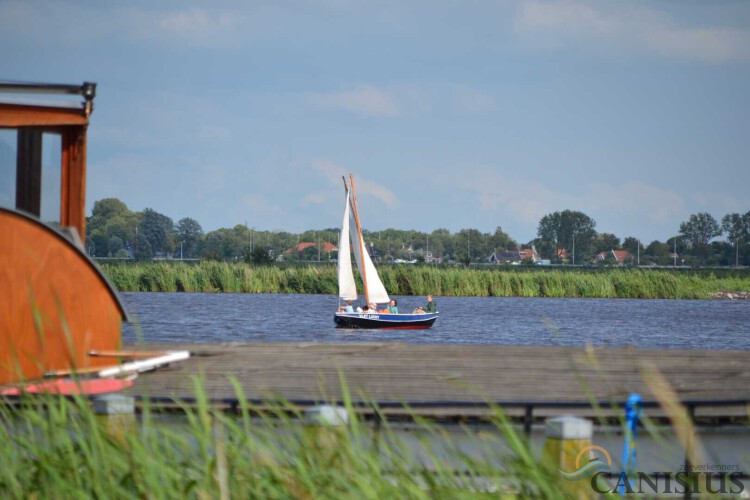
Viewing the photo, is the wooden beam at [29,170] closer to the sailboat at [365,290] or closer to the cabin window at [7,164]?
the cabin window at [7,164]

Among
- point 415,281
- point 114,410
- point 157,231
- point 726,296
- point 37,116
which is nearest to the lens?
point 114,410

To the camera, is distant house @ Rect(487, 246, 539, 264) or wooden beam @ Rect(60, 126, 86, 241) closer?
wooden beam @ Rect(60, 126, 86, 241)

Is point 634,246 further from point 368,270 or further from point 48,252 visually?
point 48,252

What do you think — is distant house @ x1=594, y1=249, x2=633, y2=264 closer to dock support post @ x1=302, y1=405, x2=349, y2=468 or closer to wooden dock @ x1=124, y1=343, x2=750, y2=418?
wooden dock @ x1=124, y1=343, x2=750, y2=418

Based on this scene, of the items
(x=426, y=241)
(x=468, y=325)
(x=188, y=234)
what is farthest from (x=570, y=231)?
(x=468, y=325)

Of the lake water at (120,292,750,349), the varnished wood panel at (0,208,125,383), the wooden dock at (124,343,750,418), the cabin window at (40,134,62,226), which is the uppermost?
the cabin window at (40,134,62,226)

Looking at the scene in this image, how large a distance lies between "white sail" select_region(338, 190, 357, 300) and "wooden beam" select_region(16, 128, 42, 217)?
28.1 m

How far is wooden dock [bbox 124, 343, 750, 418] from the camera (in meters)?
6.83

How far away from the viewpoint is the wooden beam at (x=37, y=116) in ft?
25.2

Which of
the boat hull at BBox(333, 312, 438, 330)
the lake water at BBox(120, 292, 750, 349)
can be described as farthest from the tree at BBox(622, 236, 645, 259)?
the boat hull at BBox(333, 312, 438, 330)

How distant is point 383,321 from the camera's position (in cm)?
3659

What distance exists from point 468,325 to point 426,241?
105 m

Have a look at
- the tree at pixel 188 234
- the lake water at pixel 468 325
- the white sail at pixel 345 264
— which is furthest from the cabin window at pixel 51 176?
the tree at pixel 188 234

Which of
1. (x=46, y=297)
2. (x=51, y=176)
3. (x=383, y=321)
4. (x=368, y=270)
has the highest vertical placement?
(x=51, y=176)
